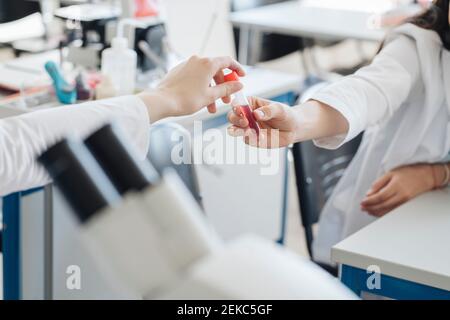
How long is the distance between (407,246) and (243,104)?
0.36 meters

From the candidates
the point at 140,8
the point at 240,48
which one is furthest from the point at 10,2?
the point at 140,8

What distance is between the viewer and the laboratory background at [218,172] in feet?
1.60

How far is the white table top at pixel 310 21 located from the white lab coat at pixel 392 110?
5.75ft

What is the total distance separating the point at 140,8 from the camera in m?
2.50

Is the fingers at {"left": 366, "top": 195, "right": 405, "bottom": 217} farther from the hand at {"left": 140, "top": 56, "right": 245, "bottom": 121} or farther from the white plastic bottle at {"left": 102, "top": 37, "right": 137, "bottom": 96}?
the white plastic bottle at {"left": 102, "top": 37, "right": 137, "bottom": 96}

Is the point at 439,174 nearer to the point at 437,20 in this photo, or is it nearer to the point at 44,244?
the point at 437,20

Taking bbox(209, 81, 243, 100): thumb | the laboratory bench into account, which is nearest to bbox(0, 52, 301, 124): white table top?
the laboratory bench

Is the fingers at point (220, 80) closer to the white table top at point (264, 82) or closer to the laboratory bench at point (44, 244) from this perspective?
the laboratory bench at point (44, 244)

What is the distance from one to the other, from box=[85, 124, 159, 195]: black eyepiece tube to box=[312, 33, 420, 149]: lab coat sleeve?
1000mm

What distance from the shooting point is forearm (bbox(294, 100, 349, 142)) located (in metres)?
1.46

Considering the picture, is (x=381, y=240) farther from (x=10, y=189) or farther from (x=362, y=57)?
(x=362, y=57)

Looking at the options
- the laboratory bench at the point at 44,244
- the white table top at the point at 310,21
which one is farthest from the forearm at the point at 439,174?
the white table top at the point at 310,21

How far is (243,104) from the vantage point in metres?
1.38

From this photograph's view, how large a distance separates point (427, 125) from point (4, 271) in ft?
3.44
